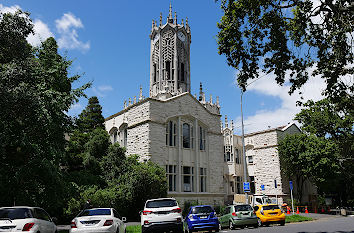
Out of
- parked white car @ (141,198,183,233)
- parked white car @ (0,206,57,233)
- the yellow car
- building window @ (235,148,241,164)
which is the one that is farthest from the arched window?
parked white car @ (0,206,57,233)

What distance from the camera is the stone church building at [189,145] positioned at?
2703cm

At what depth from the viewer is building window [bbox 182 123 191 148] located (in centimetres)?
2933

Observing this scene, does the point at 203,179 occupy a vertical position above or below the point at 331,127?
below

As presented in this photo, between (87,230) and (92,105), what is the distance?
36.4m

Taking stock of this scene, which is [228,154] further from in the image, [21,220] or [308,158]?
[21,220]

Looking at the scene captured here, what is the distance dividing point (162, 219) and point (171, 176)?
49.6ft

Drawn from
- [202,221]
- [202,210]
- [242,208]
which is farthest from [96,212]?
[242,208]

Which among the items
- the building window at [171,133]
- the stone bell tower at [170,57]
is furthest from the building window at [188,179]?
the stone bell tower at [170,57]

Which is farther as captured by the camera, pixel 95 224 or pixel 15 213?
pixel 95 224

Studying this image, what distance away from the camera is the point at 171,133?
28.5 meters

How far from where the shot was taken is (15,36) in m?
14.6

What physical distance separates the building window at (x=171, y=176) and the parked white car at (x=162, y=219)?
1428cm

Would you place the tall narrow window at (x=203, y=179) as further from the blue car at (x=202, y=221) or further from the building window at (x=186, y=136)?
the blue car at (x=202, y=221)

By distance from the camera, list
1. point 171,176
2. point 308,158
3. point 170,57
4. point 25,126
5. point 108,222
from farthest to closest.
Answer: point 170,57 → point 308,158 → point 171,176 → point 25,126 → point 108,222
